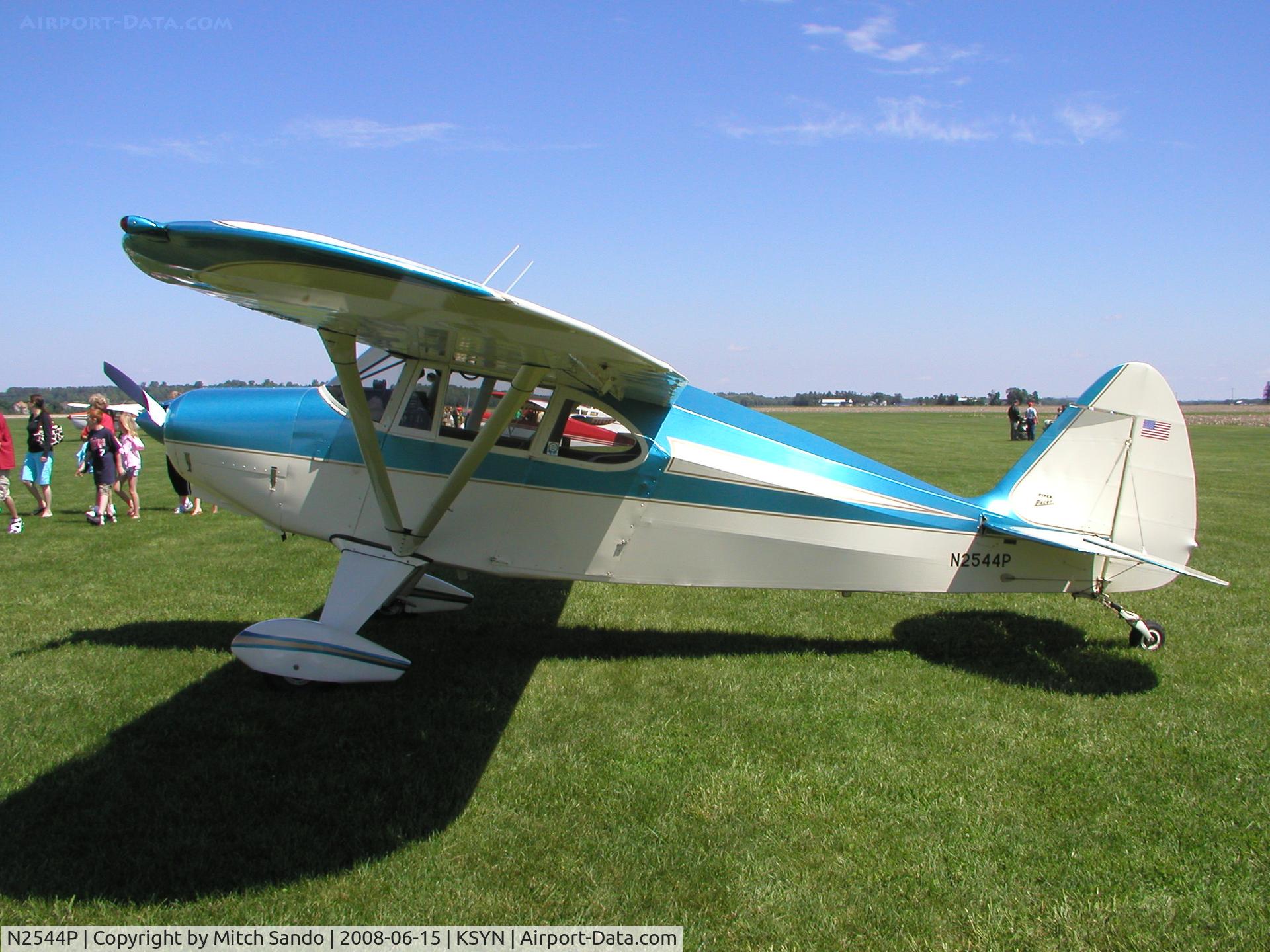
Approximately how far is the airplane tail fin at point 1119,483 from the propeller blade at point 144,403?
6.30 metres

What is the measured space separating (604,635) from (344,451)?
99.7 inches

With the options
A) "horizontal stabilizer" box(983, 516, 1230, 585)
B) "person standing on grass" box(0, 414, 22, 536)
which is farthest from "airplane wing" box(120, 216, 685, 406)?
"person standing on grass" box(0, 414, 22, 536)

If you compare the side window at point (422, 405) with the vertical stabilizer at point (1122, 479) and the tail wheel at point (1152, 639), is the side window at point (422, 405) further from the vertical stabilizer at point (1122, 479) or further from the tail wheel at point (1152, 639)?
the tail wheel at point (1152, 639)

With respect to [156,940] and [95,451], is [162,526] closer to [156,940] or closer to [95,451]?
[95,451]

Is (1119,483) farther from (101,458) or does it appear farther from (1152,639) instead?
(101,458)

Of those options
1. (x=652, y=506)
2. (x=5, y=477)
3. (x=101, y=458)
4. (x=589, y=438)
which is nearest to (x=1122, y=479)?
(x=652, y=506)

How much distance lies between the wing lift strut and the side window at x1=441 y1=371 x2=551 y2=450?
0.37m

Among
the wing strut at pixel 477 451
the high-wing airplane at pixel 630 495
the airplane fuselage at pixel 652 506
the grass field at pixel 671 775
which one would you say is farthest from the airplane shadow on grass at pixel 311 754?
the wing strut at pixel 477 451

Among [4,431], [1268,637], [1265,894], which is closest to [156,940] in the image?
[1265,894]

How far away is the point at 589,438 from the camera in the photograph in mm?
5340

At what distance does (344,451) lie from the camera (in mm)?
5457

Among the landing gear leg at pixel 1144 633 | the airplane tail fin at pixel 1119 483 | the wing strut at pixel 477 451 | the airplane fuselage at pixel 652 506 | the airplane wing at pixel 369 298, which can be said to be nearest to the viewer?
the airplane wing at pixel 369 298

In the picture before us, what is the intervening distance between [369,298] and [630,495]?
8.33 feet

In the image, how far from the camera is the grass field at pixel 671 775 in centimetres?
311
